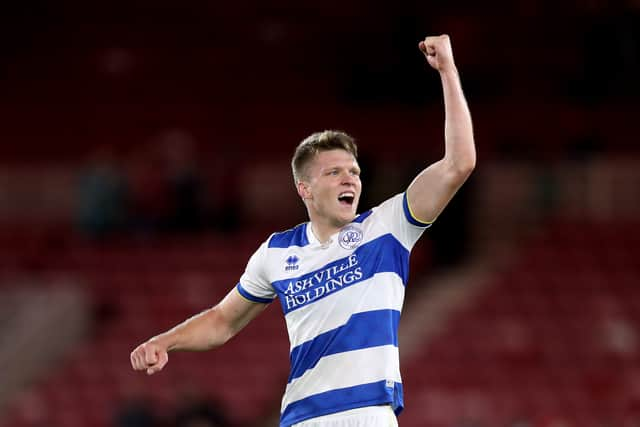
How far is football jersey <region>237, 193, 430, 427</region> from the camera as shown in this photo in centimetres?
436

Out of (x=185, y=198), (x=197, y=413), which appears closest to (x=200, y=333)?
(x=197, y=413)

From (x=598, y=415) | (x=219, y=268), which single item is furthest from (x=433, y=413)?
(x=219, y=268)

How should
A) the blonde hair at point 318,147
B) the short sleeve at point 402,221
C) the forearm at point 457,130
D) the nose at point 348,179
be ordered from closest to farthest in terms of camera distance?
the forearm at point 457,130 < the short sleeve at point 402,221 < the nose at point 348,179 < the blonde hair at point 318,147

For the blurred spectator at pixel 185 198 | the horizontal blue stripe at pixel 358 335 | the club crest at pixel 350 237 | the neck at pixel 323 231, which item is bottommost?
the horizontal blue stripe at pixel 358 335

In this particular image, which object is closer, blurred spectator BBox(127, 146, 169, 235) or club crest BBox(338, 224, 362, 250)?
club crest BBox(338, 224, 362, 250)

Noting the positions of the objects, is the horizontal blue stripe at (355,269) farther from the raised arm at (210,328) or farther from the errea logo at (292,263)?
the raised arm at (210,328)

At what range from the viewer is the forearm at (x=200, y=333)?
475cm

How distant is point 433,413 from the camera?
11.0m

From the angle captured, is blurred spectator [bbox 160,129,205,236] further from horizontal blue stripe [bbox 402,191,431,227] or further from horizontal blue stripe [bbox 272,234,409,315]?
horizontal blue stripe [bbox 402,191,431,227]

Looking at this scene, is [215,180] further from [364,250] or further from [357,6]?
[364,250]

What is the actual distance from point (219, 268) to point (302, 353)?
9.77m

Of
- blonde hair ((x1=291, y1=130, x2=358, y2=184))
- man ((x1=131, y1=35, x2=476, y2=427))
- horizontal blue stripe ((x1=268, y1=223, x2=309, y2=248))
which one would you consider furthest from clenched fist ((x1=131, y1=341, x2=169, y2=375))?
blonde hair ((x1=291, y1=130, x2=358, y2=184))

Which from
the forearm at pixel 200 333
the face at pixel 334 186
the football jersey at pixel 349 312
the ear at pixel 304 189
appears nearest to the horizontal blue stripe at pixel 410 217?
the football jersey at pixel 349 312

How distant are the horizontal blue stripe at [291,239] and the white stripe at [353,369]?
532 millimetres
